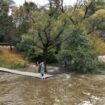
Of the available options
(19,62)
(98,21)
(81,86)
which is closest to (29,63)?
(19,62)

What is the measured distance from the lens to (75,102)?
1499 centimetres

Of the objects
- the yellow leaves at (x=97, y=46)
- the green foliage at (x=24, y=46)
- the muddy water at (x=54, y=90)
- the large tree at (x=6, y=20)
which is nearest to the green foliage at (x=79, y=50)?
the yellow leaves at (x=97, y=46)

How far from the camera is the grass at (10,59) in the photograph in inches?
1125

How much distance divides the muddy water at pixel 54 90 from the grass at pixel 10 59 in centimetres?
521

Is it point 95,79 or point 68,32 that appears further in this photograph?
point 68,32

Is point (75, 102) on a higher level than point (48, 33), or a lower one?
lower

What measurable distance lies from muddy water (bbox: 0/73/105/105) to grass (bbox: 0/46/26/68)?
5213 mm

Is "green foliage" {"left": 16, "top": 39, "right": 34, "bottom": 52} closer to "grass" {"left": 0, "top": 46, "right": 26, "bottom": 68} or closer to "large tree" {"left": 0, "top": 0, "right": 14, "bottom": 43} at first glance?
"grass" {"left": 0, "top": 46, "right": 26, "bottom": 68}

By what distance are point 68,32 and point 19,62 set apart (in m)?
6.75

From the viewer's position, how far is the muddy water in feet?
49.9

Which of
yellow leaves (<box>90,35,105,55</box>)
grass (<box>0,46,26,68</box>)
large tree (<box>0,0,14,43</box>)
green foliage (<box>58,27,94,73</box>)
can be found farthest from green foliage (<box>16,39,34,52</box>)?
yellow leaves (<box>90,35,105,55</box>)

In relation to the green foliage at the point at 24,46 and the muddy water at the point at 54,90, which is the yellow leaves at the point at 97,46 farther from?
the green foliage at the point at 24,46

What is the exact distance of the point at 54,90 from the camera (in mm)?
17969

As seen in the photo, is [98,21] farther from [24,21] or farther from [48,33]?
[24,21]
